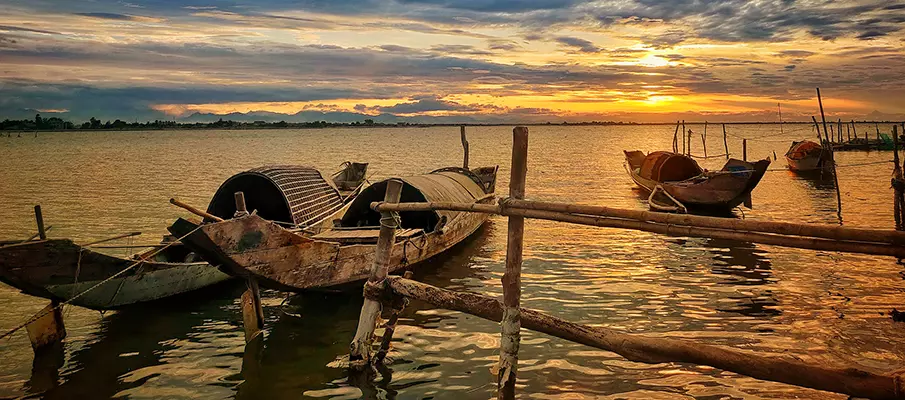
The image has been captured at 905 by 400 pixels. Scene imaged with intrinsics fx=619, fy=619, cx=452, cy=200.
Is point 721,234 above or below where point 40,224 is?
above

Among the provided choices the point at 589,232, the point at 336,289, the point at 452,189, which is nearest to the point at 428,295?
the point at 336,289

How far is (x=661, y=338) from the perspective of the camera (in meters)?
4.50

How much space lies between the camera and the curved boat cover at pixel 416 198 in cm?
1171

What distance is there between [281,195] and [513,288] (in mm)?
8347

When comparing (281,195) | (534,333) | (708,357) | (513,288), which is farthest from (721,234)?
(281,195)

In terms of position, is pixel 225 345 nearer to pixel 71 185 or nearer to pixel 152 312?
pixel 152 312

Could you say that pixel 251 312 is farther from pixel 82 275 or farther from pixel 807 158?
pixel 807 158

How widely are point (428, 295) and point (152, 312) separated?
4.93 metres

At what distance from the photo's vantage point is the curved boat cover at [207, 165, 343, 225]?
11.0m

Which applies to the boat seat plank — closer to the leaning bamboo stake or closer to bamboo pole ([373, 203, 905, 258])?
bamboo pole ([373, 203, 905, 258])

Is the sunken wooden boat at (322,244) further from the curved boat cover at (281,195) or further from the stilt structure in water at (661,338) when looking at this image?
the stilt structure in water at (661,338)

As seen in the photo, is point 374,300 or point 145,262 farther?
point 145,262

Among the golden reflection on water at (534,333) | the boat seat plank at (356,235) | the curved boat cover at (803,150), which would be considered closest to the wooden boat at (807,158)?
the curved boat cover at (803,150)

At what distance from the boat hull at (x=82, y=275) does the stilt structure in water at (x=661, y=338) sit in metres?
3.74
